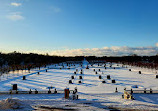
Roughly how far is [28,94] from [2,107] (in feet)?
21.5

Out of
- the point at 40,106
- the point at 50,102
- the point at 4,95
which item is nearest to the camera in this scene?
the point at 40,106

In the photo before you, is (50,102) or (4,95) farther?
(4,95)

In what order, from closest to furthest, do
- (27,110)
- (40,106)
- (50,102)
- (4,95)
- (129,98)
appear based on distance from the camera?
1. (27,110)
2. (40,106)
3. (50,102)
4. (129,98)
5. (4,95)

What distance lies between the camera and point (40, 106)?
562 inches

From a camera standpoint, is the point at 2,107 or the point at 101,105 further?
the point at 101,105

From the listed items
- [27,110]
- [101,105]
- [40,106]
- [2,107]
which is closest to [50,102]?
[40,106]

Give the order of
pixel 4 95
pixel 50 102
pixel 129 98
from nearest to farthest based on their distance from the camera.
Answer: pixel 50 102, pixel 129 98, pixel 4 95

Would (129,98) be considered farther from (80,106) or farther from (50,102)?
(50,102)

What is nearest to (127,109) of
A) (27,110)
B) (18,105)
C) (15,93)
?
(27,110)

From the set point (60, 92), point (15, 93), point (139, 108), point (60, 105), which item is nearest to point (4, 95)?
point (15, 93)

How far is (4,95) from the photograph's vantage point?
19.7 m

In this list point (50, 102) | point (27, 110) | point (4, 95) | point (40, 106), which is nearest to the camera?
point (27, 110)

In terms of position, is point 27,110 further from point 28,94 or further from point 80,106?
point 28,94

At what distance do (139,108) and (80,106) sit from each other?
6.32 m
